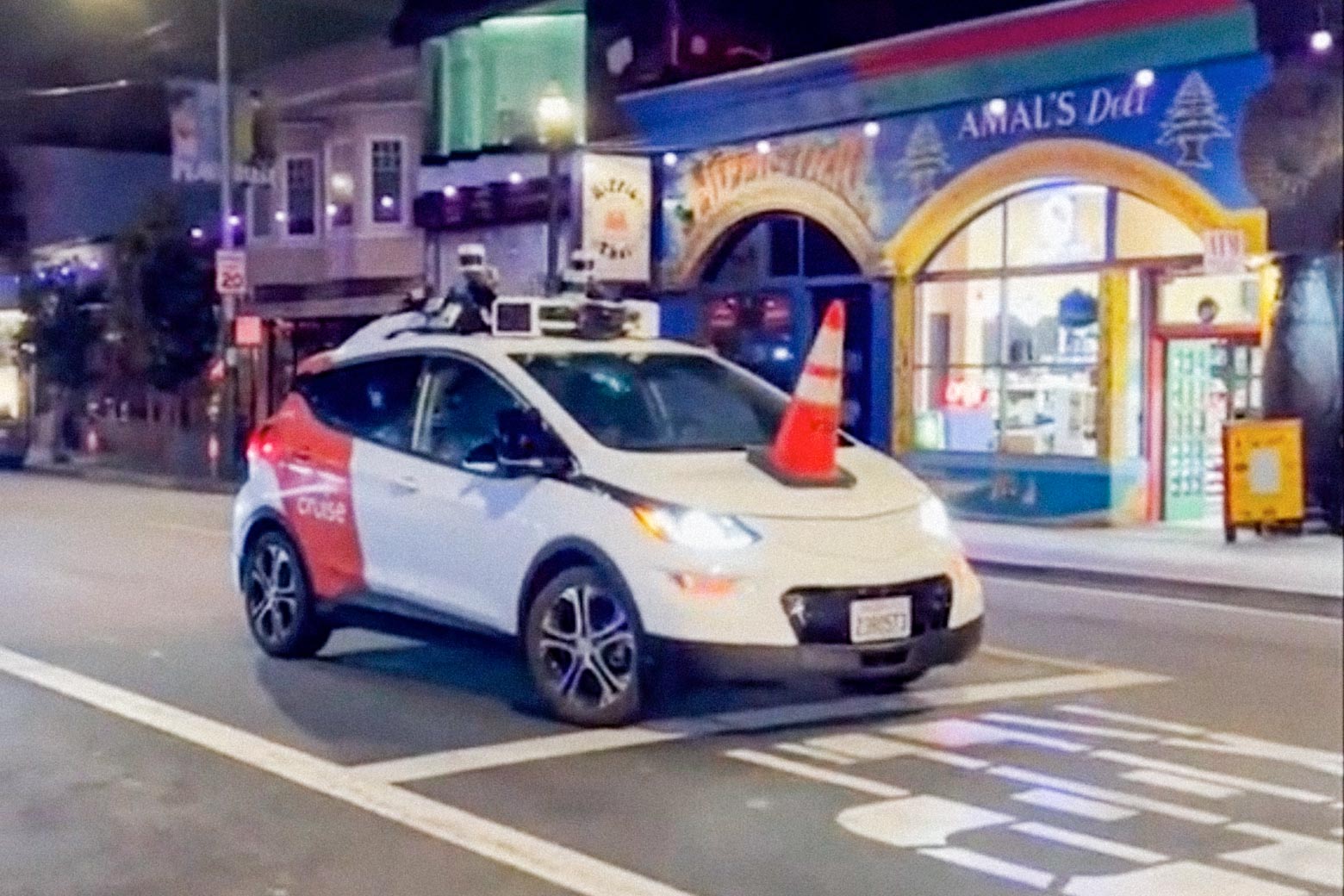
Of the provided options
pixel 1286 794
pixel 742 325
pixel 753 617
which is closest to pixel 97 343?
pixel 753 617

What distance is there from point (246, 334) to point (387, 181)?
17.0 m

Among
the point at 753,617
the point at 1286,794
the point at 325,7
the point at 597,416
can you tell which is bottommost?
the point at 1286,794

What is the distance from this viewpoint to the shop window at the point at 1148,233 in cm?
2003

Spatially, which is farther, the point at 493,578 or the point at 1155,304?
the point at 1155,304

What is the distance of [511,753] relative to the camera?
810 centimetres

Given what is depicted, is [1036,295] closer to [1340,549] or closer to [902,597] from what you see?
[1340,549]

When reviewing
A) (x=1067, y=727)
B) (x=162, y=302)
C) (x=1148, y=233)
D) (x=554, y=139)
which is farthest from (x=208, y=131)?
(x=554, y=139)

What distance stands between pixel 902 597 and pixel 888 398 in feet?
45.7

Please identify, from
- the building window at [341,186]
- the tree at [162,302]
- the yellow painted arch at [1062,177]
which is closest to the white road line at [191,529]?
the tree at [162,302]

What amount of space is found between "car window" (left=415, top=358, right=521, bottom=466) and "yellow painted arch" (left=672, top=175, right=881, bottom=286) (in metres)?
13.9

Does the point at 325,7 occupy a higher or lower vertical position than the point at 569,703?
higher

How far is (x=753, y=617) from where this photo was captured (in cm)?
823

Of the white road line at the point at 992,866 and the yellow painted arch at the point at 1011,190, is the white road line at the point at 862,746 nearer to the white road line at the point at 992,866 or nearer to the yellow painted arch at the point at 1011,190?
the white road line at the point at 992,866

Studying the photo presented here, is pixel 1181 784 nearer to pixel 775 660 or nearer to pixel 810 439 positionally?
pixel 775 660
